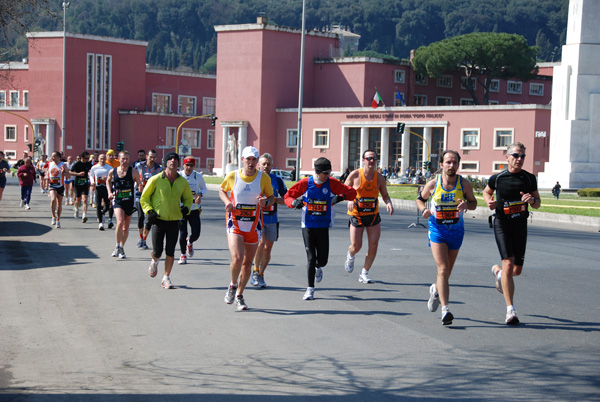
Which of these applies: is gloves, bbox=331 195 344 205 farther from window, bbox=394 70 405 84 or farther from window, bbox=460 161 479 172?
window, bbox=394 70 405 84

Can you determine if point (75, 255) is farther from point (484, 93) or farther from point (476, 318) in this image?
point (484, 93)

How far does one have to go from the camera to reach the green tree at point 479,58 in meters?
79.9

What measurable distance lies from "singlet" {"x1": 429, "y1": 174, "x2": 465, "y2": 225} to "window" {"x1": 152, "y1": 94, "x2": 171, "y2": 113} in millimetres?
84245

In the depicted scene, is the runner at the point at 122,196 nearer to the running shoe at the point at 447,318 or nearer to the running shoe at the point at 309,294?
the running shoe at the point at 309,294

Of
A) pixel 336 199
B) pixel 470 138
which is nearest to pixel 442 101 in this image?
pixel 470 138

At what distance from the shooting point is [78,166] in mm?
22719

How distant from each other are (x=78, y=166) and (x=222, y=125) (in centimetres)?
5493

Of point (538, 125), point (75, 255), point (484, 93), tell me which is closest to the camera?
point (75, 255)

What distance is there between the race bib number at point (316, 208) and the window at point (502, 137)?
54.8 m

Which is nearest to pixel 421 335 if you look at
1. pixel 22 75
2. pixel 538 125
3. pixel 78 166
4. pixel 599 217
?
pixel 78 166

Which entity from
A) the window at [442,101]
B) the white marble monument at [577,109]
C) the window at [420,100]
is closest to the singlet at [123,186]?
the white marble monument at [577,109]

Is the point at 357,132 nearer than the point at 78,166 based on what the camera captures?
No

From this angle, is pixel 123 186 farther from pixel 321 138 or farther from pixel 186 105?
pixel 186 105

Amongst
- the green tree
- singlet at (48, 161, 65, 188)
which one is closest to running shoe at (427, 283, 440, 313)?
singlet at (48, 161, 65, 188)
